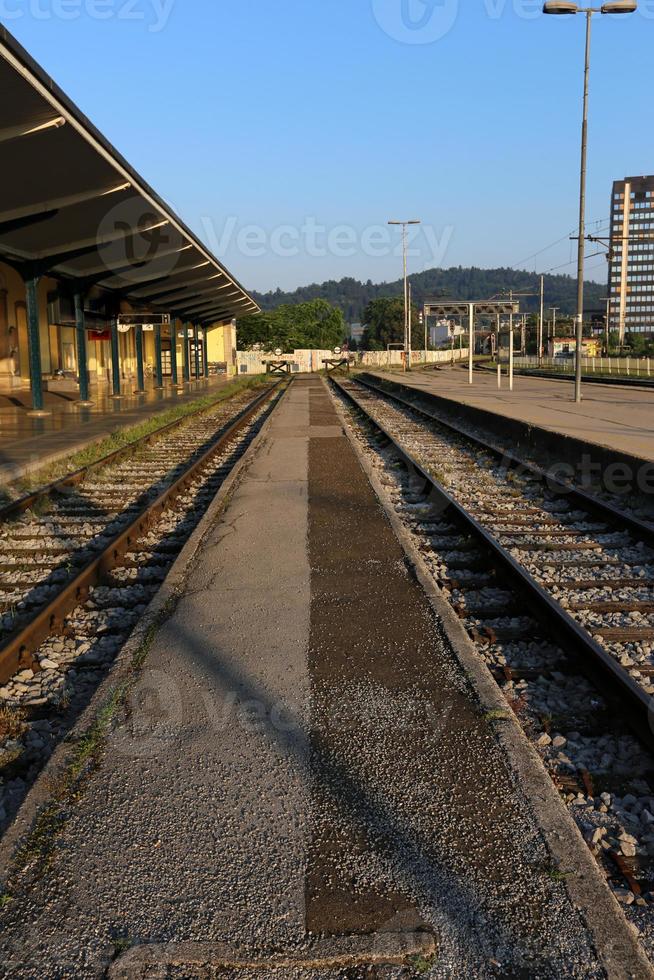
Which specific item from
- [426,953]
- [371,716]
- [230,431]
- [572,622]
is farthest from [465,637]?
[230,431]

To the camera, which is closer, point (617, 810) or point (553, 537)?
point (617, 810)

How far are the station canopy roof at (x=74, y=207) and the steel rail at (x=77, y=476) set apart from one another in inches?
191

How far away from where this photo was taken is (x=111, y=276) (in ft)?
86.6

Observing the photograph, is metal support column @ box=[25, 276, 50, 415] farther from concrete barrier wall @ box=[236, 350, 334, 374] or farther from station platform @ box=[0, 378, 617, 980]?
concrete barrier wall @ box=[236, 350, 334, 374]

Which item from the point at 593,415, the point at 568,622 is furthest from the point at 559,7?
the point at 568,622

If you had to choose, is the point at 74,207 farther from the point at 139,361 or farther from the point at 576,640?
the point at 139,361

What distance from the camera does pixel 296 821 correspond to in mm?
3262

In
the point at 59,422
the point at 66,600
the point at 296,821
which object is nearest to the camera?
the point at 296,821

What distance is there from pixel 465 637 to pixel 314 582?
1.73 meters

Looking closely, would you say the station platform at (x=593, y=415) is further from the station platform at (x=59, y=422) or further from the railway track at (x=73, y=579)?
the station platform at (x=59, y=422)

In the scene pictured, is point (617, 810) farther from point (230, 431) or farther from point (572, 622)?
point (230, 431)

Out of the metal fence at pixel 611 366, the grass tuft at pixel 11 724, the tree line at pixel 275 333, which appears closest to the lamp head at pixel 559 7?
the grass tuft at pixel 11 724

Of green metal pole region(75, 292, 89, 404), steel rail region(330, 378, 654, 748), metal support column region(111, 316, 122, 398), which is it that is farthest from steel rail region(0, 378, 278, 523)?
metal support column region(111, 316, 122, 398)

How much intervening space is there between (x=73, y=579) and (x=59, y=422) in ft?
47.8
